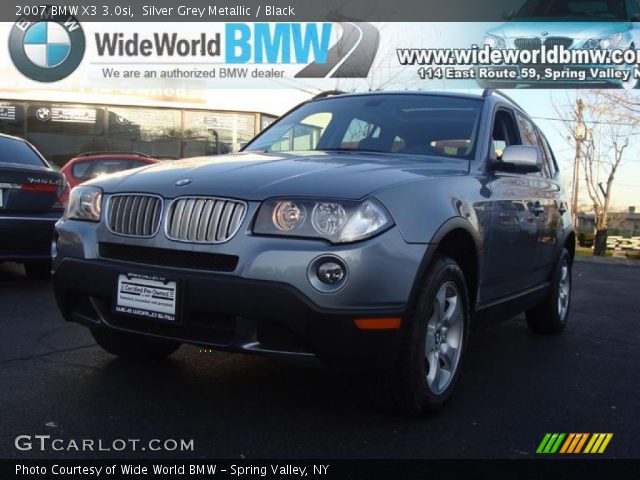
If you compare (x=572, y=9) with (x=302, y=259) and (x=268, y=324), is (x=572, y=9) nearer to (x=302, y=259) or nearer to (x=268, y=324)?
(x=302, y=259)

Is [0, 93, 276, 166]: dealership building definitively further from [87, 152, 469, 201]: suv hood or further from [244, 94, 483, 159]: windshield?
[87, 152, 469, 201]: suv hood

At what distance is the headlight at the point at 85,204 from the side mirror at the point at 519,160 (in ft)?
7.33

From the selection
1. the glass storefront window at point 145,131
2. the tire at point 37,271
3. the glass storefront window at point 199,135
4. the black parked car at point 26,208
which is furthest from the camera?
the glass storefront window at point 199,135

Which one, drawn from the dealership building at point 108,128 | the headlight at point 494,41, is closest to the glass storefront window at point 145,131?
the dealership building at point 108,128

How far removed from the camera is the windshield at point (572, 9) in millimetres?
11289

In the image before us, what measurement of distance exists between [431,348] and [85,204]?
6.05ft

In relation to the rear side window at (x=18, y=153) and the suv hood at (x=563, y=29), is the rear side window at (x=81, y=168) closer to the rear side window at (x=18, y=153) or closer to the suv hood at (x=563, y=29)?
the rear side window at (x=18, y=153)

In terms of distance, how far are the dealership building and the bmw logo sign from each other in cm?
119

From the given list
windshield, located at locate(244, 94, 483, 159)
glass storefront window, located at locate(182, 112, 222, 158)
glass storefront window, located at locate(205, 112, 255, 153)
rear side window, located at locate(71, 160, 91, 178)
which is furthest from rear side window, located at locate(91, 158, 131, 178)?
glass storefront window, located at locate(205, 112, 255, 153)

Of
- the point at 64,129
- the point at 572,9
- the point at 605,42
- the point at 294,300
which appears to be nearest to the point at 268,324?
the point at 294,300

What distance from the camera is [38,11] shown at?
69.3 feet

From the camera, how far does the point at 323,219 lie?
274 centimetres

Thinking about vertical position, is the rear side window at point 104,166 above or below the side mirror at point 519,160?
below

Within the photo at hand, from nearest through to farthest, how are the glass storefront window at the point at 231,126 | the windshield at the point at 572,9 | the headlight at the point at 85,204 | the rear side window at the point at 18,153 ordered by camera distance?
the headlight at the point at 85,204
the rear side window at the point at 18,153
the windshield at the point at 572,9
the glass storefront window at the point at 231,126
